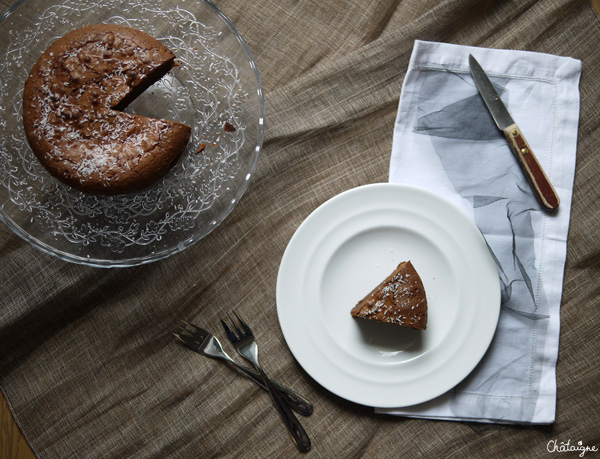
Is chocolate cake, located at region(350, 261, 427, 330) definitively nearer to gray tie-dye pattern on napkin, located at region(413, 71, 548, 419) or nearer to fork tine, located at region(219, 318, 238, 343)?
gray tie-dye pattern on napkin, located at region(413, 71, 548, 419)

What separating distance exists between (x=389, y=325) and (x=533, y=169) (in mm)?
768

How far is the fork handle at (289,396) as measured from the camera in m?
1.77

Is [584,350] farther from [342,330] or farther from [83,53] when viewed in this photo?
[83,53]

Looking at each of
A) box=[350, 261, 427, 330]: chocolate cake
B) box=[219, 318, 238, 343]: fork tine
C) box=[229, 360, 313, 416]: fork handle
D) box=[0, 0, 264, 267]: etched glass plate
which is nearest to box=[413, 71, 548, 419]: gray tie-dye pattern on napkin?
box=[350, 261, 427, 330]: chocolate cake

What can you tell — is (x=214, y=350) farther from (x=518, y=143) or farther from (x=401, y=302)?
(x=518, y=143)

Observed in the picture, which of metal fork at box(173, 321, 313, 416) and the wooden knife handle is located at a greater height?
the wooden knife handle

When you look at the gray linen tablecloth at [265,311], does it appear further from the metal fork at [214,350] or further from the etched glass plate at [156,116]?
the etched glass plate at [156,116]

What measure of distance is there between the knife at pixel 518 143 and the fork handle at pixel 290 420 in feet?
3.90

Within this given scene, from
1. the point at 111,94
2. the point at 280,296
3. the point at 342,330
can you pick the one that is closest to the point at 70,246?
the point at 111,94

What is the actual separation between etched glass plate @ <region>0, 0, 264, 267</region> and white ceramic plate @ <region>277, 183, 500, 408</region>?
36 centimetres

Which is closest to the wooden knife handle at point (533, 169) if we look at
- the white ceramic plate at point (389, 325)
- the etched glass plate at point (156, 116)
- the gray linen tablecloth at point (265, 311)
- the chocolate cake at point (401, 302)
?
the gray linen tablecloth at point (265, 311)

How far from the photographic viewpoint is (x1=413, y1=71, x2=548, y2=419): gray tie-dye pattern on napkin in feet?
5.86

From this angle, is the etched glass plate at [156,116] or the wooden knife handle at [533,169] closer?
the etched glass plate at [156,116]

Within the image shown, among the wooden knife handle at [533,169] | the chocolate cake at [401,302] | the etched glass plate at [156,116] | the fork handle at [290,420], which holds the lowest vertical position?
the fork handle at [290,420]
